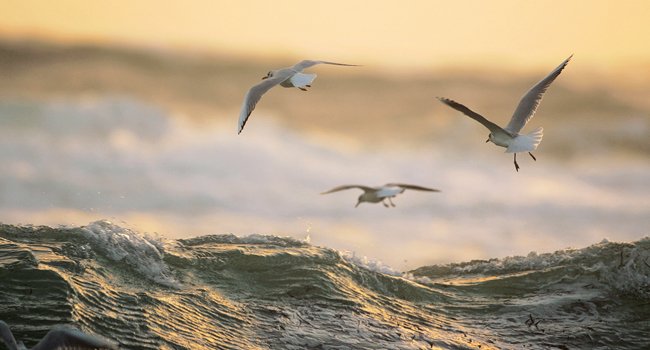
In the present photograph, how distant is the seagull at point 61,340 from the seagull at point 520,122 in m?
5.12

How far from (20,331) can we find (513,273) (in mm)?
10222

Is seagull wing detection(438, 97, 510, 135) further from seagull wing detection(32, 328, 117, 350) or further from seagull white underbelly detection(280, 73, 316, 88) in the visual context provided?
seagull wing detection(32, 328, 117, 350)

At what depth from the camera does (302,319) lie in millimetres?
14078

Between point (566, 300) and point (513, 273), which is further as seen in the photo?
point (513, 273)

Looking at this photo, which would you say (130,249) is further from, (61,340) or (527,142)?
(527,142)

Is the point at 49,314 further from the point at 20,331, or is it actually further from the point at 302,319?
the point at 302,319

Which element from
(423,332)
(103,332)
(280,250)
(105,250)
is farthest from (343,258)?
(103,332)

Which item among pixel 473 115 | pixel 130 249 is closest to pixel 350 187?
Result: pixel 473 115

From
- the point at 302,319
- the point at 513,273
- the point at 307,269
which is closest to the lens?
the point at 302,319

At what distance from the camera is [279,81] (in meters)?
14.5

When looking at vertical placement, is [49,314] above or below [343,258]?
below

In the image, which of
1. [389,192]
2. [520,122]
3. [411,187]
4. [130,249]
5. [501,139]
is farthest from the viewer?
[130,249]

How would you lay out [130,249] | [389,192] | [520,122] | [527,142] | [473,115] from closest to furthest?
[389,192]
[473,115]
[527,142]
[520,122]
[130,249]

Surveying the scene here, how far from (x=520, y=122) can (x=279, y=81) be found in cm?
375
